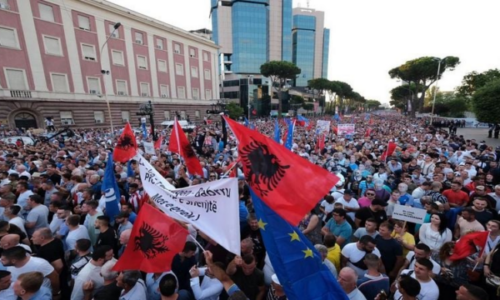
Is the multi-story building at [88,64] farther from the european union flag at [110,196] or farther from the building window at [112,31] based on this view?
the european union flag at [110,196]

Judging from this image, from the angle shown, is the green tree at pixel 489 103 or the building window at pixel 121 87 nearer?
the green tree at pixel 489 103

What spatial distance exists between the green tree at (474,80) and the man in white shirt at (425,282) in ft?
155

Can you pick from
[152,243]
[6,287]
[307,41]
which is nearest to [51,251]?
[6,287]

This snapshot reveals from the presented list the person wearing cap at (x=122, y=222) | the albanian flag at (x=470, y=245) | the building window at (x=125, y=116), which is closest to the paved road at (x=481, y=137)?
the albanian flag at (x=470, y=245)

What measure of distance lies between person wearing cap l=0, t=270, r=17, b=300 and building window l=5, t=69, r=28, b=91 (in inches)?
1129

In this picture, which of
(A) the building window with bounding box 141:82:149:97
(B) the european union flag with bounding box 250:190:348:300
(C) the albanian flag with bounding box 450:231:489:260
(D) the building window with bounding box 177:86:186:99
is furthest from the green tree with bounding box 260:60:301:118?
(B) the european union flag with bounding box 250:190:348:300

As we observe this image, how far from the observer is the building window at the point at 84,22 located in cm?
2766

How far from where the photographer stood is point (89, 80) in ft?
94.1

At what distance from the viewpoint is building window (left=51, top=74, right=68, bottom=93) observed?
2580cm

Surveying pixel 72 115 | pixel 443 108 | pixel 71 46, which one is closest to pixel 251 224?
pixel 72 115

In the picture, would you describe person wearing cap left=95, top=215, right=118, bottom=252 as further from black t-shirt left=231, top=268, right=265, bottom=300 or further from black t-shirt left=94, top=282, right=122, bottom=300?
black t-shirt left=231, top=268, right=265, bottom=300

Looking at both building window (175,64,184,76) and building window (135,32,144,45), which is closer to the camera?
building window (135,32,144,45)

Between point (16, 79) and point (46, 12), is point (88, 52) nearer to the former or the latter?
point (46, 12)

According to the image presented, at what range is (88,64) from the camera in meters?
28.6
